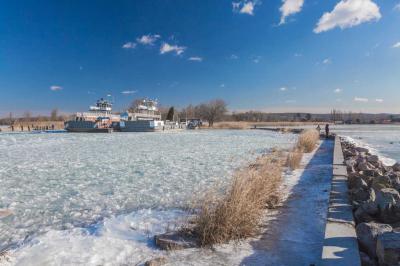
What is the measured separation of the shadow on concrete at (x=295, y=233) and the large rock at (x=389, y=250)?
2.20ft

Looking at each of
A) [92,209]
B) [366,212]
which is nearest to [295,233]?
[366,212]

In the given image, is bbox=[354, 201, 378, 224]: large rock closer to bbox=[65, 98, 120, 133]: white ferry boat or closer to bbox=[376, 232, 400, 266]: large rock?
Result: bbox=[376, 232, 400, 266]: large rock

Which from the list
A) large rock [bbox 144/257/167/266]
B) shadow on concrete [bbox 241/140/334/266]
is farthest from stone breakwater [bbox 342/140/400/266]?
large rock [bbox 144/257/167/266]

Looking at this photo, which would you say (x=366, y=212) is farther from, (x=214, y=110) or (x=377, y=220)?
(x=214, y=110)

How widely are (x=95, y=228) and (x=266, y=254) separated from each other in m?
2.57

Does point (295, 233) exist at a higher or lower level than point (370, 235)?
lower

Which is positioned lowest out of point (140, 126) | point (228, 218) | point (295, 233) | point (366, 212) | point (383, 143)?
point (383, 143)

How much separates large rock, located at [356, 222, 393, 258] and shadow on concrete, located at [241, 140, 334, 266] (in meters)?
0.48

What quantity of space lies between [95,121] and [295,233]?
2325 inches

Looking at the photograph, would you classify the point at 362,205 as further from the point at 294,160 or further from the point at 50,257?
the point at 294,160

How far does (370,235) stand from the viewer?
405 centimetres

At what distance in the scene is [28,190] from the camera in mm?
7863

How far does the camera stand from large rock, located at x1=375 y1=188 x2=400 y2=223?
5.04 m

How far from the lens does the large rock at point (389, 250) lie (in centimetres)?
325
